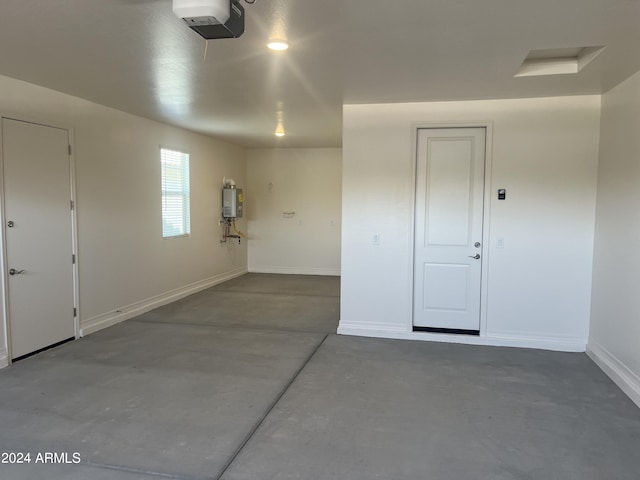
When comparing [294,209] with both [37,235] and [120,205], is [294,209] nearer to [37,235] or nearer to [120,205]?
[120,205]

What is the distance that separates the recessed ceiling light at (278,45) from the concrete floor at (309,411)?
8.05 ft

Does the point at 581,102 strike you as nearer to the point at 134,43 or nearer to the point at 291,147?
the point at 134,43

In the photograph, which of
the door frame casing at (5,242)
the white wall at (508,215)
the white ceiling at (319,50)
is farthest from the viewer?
the white wall at (508,215)

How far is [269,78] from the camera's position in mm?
3688

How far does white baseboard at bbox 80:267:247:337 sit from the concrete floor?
205 millimetres

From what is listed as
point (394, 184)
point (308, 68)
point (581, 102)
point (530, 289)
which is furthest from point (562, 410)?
point (308, 68)

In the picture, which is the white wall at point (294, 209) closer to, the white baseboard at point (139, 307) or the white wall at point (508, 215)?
the white baseboard at point (139, 307)

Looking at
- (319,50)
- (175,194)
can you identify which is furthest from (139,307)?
(319,50)

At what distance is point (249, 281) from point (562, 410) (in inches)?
231

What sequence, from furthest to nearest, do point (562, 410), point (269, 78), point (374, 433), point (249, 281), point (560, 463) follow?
point (249, 281), point (269, 78), point (562, 410), point (374, 433), point (560, 463)

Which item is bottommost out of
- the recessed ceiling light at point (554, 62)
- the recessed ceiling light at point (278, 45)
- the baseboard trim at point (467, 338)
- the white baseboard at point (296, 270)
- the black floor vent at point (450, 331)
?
the baseboard trim at point (467, 338)

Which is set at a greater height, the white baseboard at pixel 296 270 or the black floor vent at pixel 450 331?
the white baseboard at pixel 296 270

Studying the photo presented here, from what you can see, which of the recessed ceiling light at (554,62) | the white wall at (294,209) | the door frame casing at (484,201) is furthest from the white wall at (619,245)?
the white wall at (294,209)

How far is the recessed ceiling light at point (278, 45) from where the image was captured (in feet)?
9.18
